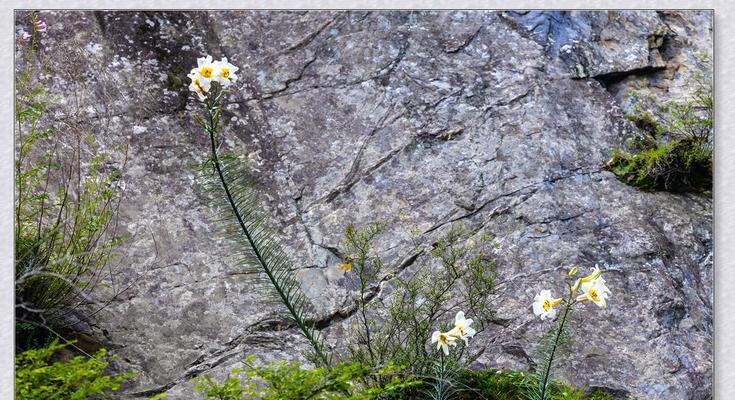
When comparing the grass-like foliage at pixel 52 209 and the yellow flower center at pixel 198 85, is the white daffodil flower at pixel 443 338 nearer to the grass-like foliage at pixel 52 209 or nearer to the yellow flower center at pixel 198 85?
the yellow flower center at pixel 198 85

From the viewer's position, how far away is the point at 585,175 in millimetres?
2443

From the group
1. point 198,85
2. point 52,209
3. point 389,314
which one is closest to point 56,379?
point 52,209

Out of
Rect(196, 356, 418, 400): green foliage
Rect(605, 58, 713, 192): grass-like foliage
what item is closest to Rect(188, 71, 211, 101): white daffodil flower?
Rect(196, 356, 418, 400): green foliage

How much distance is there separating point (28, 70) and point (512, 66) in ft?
4.75

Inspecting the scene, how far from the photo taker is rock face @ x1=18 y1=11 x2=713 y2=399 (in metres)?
2.28

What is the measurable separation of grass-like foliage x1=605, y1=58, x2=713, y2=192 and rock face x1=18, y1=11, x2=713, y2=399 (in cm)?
4

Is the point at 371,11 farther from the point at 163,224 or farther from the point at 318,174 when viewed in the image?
the point at 163,224

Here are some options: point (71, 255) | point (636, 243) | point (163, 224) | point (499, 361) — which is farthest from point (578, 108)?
point (71, 255)

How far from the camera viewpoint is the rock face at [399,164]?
2283mm

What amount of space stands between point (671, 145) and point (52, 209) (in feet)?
5.94

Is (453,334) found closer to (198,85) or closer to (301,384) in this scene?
(301,384)

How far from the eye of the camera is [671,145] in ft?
7.89

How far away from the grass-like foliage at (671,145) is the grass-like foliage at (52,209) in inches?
59.6

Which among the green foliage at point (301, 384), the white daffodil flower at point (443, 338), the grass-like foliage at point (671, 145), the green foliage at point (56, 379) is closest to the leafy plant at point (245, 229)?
the green foliage at point (301, 384)
